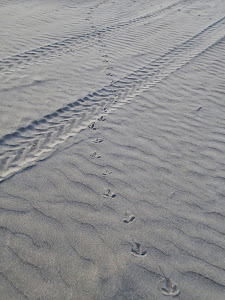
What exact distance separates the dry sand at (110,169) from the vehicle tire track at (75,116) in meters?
0.02

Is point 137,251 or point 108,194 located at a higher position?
point 108,194

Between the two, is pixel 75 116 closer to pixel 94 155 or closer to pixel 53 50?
pixel 94 155

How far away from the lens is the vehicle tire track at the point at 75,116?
3542 millimetres

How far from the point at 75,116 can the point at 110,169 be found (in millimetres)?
1221

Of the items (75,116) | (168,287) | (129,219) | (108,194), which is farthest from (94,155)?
(168,287)

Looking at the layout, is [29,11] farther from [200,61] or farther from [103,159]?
[103,159]

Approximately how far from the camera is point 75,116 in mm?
4320

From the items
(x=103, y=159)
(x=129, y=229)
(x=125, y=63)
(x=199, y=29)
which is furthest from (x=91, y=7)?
(x=129, y=229)

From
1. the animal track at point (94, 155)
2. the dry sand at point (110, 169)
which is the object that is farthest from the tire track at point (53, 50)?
the animal track at point (94, 155)

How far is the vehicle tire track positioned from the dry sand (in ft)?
0.07

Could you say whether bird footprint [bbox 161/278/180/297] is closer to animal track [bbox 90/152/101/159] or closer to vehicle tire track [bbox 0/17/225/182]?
animal track [bbox 90/152/101/159]

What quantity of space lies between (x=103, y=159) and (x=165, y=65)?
3.23m

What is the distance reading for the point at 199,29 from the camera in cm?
793

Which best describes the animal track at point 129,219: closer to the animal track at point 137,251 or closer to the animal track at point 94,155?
the animal track at point 137,251
